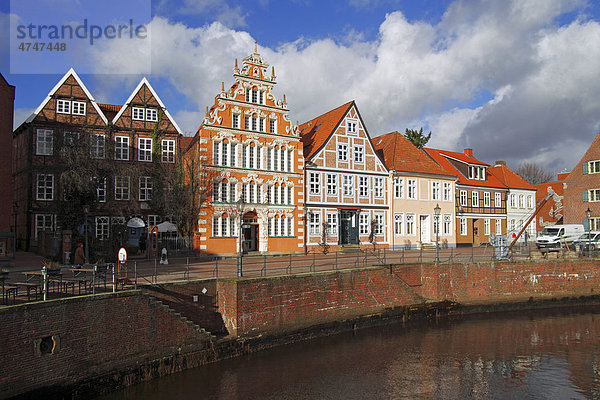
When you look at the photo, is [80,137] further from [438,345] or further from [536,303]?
[536,303]

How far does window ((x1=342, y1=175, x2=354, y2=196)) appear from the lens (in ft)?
118

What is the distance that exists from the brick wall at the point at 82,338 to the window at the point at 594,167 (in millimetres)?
41172

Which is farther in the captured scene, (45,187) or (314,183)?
(314,183)

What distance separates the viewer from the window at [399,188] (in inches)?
1512

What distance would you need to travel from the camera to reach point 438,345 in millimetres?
19750

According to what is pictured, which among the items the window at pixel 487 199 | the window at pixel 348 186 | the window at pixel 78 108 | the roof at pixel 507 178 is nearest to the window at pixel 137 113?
the window at pixel 78 108

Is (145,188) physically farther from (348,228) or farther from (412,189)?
(412,189)

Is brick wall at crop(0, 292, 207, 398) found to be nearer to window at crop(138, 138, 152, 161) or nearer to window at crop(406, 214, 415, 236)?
window at crop(138, 138, 152, 161)

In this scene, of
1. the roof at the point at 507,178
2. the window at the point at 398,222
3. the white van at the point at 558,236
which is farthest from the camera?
the roof at the point at 507,178

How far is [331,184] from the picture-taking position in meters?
35.5

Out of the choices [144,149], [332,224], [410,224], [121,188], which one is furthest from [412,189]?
[121,188]

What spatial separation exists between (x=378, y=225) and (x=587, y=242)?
→ 50.2ft

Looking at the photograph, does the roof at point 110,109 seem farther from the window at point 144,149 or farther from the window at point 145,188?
the window at point 145,188

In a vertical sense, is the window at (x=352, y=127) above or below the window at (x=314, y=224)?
above
